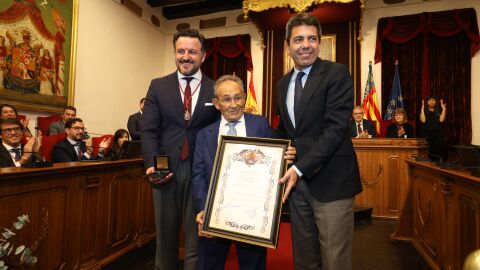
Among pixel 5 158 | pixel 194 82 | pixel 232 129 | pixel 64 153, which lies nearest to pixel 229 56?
pixel 64 153

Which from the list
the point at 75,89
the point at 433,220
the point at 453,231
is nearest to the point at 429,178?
the point at 433,220

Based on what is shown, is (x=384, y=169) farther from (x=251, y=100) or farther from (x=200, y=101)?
(x=200, y=101)

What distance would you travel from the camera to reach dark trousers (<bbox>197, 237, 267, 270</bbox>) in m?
1.61

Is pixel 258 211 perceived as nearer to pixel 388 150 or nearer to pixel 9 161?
pixel 9 161

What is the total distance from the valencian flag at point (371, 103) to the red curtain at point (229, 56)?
2.70 meters

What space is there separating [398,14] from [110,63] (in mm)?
6100

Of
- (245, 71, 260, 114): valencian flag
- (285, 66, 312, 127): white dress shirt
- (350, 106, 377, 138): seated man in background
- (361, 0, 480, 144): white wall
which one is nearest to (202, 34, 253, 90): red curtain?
(245, 71, 260, 114): valencian flag

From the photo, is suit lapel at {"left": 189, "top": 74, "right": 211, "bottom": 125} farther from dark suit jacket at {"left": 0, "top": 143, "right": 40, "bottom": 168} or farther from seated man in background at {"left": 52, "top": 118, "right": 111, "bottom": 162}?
dark suit jacket at {"left": 0, "top": 143, "right": 40, "bottom": 168}

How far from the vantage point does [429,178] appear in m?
3.10

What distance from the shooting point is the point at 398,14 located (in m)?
7.00

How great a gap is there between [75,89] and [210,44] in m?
3.65

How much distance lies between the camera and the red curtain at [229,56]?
8.05 m

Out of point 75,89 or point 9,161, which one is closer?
point 9,161

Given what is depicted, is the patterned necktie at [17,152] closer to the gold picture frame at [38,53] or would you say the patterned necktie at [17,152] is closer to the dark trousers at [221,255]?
the gold picture frame at [38,53]
